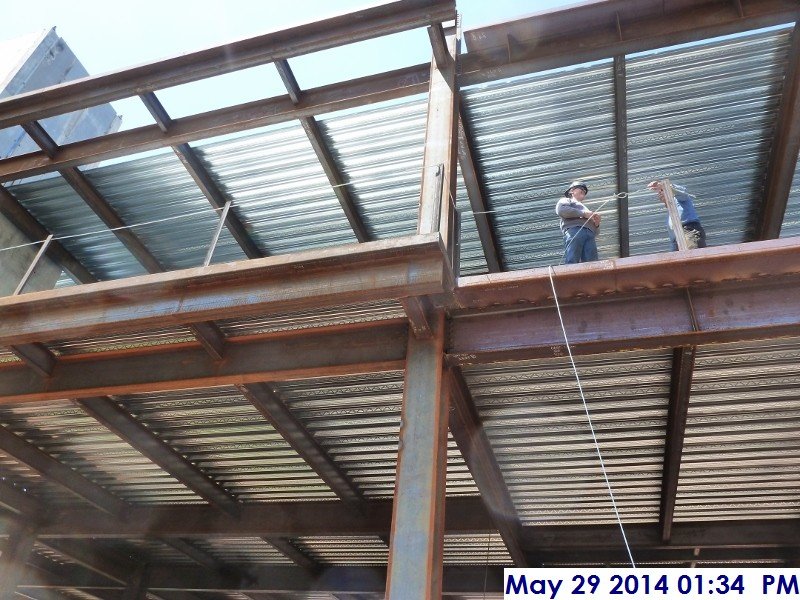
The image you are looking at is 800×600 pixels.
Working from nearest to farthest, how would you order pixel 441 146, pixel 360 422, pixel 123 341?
pixel 441 146 → pixel 123 341 → pixel 360 422

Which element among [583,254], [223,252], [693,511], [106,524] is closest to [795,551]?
[693,511]

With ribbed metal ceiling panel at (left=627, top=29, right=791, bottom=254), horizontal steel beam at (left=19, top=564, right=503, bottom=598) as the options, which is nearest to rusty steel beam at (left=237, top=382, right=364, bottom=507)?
horizontal steel beam at (left=19, top=564, right=503, bottom=598)

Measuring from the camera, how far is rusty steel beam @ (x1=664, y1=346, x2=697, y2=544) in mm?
7289

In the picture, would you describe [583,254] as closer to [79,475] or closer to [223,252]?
[223,252]

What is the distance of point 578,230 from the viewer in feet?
25.2

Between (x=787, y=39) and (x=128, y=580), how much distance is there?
17765 millimetres

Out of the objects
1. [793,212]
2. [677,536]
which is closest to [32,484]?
[677,536]

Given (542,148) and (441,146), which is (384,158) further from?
(441,146)

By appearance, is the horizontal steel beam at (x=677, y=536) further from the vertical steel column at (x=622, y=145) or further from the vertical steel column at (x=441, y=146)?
the vertical steel column at (x=441, y=146)

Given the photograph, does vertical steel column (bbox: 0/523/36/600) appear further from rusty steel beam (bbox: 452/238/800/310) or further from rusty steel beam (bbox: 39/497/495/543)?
rusty steel beam (bbox: 452/238/800/310)

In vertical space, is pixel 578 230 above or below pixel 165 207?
below

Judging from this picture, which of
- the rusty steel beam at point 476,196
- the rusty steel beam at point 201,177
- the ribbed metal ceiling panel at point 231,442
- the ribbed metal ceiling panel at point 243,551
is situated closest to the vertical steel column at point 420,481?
the ribbed metal ceiling panel at point 231,442

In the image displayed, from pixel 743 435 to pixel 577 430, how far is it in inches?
88.7

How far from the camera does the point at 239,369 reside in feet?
24.7
